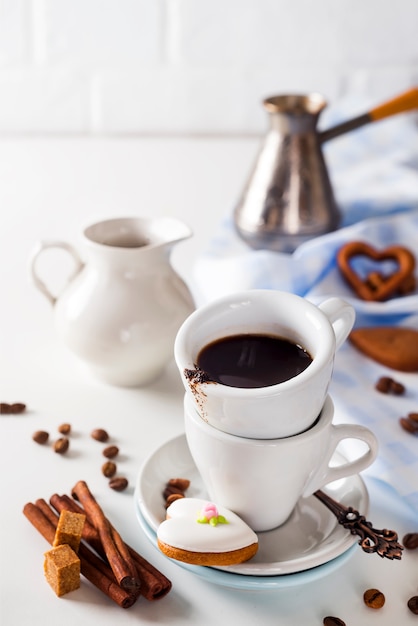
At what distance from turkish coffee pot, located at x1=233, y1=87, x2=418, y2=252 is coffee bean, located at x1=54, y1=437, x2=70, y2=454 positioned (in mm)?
572

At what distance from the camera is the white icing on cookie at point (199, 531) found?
73 centimetres

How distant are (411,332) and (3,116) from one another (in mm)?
1453

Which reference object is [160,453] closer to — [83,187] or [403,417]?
[403,417]

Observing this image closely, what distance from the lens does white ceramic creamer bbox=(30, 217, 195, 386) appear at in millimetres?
1031

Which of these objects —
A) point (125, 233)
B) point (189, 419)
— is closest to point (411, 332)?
point (125, 233)

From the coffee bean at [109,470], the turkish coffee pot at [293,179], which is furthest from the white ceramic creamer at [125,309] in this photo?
the turkish coffee pot at [293,179]

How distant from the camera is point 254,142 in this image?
85.9 inches

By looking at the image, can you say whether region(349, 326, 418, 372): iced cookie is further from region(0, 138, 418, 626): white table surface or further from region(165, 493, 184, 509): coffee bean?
region(165, 493, 184, 509): coffee bean

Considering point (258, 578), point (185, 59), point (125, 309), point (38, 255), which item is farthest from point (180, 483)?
point (185, 59)

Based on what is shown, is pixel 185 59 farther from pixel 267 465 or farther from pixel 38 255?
pixel 267 465

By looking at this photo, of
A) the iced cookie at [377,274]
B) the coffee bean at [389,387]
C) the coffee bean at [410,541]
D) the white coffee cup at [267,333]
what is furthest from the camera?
the iced cookie at [377,274]

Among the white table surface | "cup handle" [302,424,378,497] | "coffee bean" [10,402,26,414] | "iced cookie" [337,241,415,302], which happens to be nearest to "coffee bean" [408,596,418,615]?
the white table surface

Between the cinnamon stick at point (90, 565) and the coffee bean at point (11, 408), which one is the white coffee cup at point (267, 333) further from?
Answer: the coffee bean at point (11, 408)

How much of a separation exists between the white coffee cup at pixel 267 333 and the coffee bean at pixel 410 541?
173 millimetres
